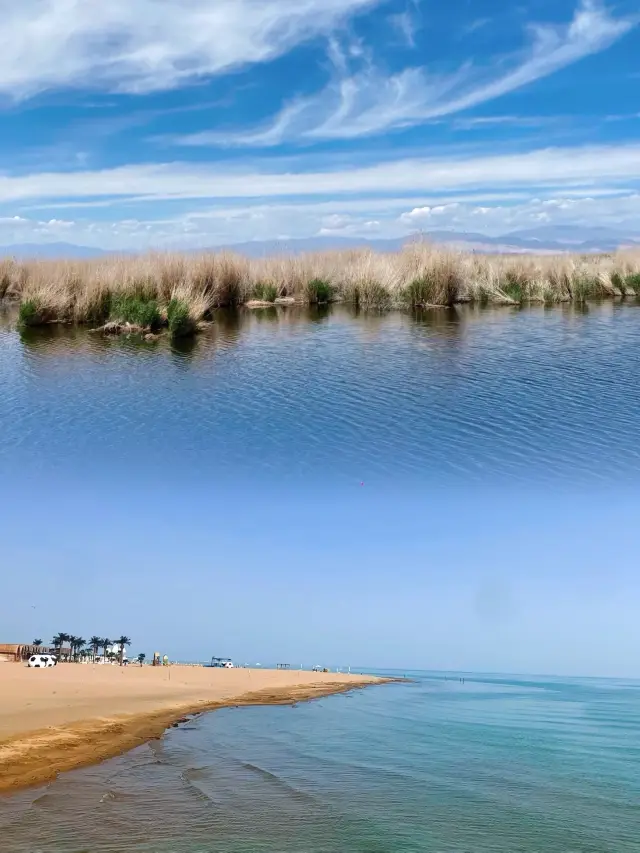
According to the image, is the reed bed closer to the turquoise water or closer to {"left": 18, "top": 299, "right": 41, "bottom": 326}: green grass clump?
{"left": 18, "top": 299, "right": 41, "bottom": 326}: green grass clump

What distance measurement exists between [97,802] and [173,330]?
15833 mm

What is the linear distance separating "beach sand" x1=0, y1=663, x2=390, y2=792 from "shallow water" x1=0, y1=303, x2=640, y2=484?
13.0 ft

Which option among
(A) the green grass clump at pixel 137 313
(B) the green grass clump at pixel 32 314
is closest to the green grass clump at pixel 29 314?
(B) the green grass clump at pixel 32 314

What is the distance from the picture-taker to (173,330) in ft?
78.3

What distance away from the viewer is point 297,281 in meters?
34.8

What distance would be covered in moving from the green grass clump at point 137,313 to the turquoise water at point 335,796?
1091 centimetres

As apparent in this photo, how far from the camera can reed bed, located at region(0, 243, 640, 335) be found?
2625 centimetres

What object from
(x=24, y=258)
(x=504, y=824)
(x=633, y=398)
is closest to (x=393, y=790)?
(x=504, y=824)

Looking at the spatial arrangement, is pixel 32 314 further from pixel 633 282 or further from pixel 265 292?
pixel 633 282

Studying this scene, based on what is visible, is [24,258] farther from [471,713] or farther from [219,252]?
[471,713]

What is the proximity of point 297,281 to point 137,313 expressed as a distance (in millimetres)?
11217

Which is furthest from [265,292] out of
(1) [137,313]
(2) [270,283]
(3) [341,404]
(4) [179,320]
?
(3) [341,404]

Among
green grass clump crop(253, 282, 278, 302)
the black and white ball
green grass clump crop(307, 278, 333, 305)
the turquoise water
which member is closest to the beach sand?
the turquoise water

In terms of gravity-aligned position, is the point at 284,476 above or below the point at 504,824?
above
